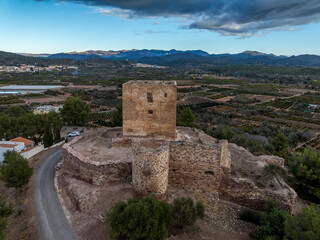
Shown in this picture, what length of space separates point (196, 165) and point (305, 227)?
19.9ft

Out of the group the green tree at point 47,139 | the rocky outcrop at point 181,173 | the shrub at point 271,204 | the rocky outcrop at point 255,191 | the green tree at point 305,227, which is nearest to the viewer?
the green tree at point 305,227

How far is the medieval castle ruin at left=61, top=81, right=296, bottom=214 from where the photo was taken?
40.1 ft

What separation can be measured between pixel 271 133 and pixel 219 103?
110 feet

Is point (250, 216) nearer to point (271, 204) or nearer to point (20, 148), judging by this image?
point (271, 204)

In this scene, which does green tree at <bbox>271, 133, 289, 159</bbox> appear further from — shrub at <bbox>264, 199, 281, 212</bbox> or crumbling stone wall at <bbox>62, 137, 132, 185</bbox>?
crumbling stone wall at <bbox>62, 137, 132, 185</bbox>

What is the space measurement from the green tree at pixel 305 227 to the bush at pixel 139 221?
5273 millimetres

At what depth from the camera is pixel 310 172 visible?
16.0 metres

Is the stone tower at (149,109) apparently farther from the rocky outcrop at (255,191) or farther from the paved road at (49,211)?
the paved road at (49,211)

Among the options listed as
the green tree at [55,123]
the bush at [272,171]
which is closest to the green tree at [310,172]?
the bush at [272,171]

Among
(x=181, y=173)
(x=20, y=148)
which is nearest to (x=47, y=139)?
(x=20, y=148)

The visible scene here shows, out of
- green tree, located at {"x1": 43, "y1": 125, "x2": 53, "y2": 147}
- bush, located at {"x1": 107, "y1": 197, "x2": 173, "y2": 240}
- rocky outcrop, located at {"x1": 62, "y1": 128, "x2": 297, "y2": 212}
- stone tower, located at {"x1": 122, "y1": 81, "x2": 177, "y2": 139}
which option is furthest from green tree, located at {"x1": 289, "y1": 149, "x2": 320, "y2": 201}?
green tree, located at {"x1": 43, "y1": 125, "x2": 53, "y2": 147}

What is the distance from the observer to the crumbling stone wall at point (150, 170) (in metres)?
11.6

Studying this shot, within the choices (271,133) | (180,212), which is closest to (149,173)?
(180,212)

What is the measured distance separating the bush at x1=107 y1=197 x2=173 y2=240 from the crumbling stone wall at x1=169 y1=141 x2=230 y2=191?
147 inches
